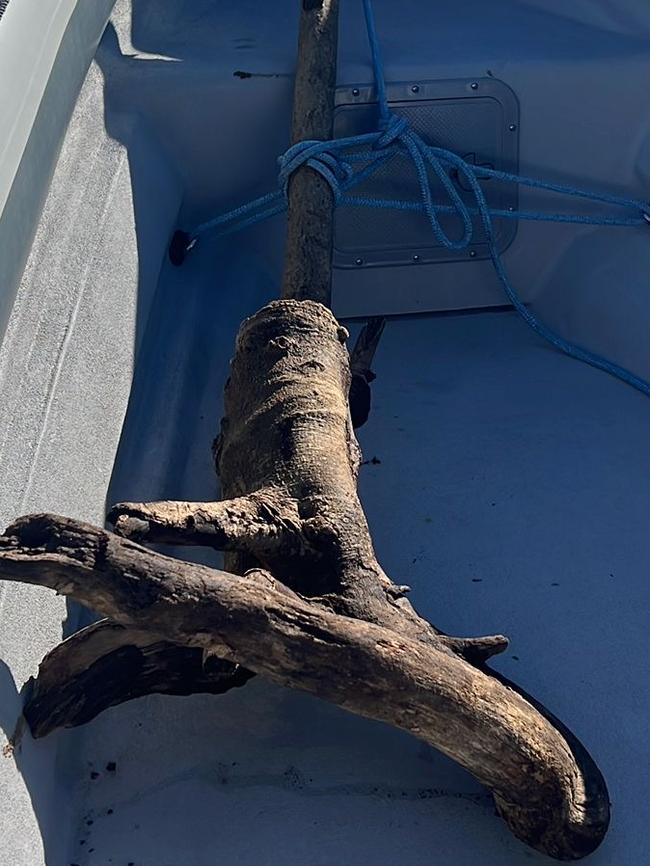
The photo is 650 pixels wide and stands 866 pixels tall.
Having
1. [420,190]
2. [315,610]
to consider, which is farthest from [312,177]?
[315,610]

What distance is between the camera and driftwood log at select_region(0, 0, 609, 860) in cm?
120

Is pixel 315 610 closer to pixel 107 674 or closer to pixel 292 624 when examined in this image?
pixel 292 624

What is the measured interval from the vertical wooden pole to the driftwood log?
361mm

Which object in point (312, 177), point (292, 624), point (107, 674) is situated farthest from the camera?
point (312, 177)

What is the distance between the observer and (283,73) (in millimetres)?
2197

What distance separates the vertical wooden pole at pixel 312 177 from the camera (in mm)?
1923

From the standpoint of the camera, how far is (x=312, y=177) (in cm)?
207

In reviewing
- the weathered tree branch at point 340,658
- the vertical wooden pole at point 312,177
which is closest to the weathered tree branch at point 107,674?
the weathered tree branch at point 340,658

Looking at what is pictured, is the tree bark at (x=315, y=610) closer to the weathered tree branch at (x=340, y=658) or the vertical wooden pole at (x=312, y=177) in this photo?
the weathered tree branch at (x=340, y=658)

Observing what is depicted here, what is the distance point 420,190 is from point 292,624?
127cm

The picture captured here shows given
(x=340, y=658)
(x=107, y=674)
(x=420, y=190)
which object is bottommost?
(x=107, y=674)

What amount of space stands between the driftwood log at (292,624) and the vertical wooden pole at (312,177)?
1.18 feet

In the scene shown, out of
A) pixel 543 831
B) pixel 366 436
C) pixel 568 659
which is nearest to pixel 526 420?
pixel 366 436

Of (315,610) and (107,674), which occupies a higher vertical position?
(315,610)
